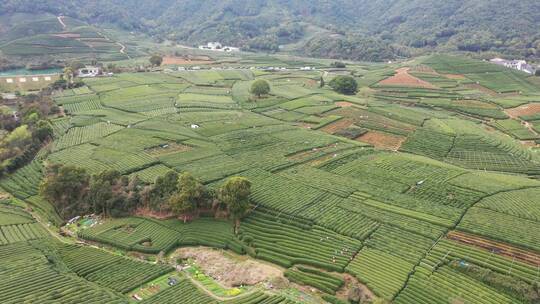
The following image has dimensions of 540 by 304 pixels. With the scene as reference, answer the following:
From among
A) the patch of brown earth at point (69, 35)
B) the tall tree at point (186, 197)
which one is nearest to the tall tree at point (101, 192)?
the tall tree at point (186, 197)

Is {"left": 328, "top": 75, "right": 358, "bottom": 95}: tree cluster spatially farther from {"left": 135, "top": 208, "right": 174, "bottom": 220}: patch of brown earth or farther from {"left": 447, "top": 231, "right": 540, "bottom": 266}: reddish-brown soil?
{"left": 135, "top": 208, "right": 174, "bottom": 220}: patch of brown earth

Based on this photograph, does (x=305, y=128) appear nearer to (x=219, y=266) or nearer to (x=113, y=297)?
(x=219, y=266)

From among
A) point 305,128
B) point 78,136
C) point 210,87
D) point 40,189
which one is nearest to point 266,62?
point 210,87

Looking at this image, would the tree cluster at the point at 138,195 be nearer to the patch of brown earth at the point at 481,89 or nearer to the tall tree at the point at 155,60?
the patch of brown earth at the point at 481,89

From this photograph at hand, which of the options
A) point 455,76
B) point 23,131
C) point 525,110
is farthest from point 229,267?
point 455,76

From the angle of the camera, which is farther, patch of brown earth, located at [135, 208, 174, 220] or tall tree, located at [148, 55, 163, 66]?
tall tree, located at [148, 55, 163, 66]

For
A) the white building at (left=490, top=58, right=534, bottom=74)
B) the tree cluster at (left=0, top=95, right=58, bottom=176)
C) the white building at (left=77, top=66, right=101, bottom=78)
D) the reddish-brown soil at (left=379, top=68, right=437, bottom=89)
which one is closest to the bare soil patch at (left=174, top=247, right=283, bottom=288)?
the tree cluster at (left=0, top=95, right=58, bottom=176)
